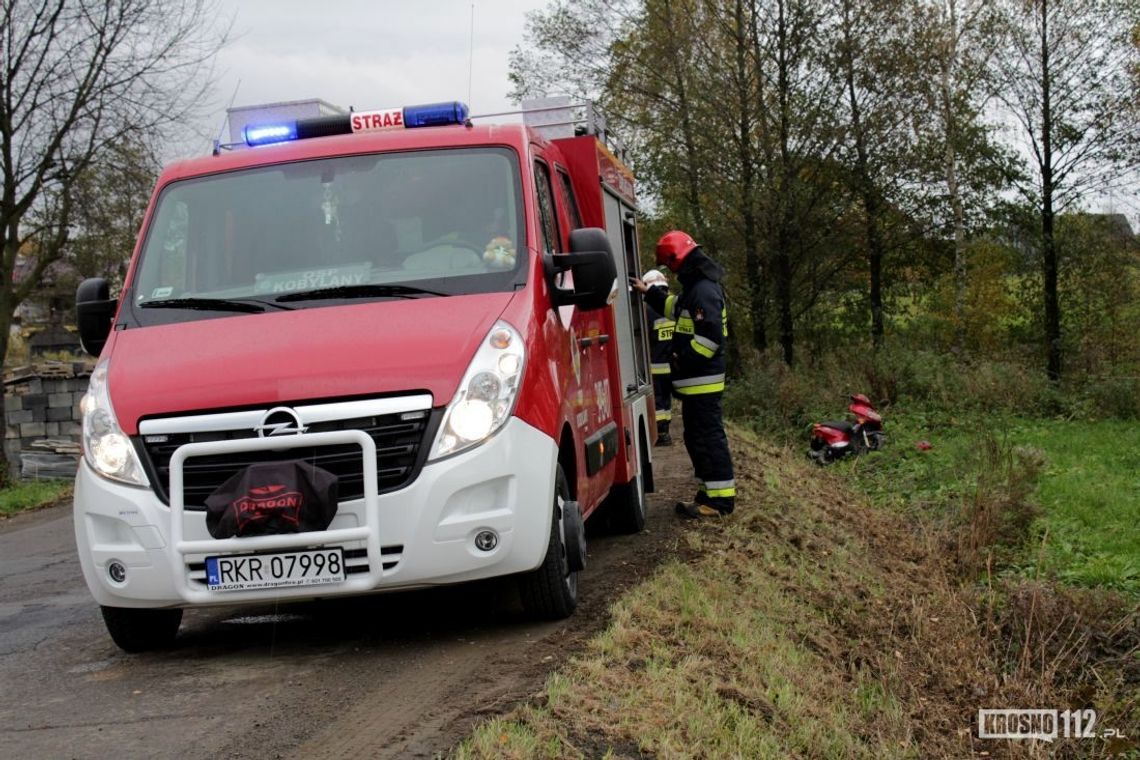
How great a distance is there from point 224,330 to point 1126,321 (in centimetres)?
2625

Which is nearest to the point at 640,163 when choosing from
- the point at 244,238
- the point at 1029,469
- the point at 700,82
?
the point at 700,82

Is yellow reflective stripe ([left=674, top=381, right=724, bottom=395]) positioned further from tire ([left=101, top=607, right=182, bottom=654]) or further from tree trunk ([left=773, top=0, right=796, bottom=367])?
tree trunk ([left=773, top=0, right=796, bottom=367])

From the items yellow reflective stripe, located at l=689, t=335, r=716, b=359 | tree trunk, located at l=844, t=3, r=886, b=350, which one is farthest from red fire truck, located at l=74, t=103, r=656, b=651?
tree trunk, located at l=844, t=3, r=886, b=350

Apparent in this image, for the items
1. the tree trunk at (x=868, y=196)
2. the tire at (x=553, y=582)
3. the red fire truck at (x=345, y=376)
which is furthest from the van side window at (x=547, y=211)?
the tree trunk at (x=868, y=196)

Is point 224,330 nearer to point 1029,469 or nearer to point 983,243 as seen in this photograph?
point 1029,469

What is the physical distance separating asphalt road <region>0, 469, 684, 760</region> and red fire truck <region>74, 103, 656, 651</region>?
312 millimetres

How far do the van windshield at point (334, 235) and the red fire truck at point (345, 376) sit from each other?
12 millimetres

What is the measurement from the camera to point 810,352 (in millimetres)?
28109

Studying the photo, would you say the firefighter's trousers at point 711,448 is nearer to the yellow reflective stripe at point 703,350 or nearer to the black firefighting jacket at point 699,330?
the black firefighting jacket at point 699,330

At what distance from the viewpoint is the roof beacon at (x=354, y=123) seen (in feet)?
22.0

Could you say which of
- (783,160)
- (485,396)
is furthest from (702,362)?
(783,160)

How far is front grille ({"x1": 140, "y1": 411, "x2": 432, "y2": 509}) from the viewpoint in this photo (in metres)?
5.04

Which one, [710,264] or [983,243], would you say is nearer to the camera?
[710,264]

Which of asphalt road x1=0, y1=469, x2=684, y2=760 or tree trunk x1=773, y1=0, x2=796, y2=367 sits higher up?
tree trunk x1=773, y1=0, x2=796, y2=367
